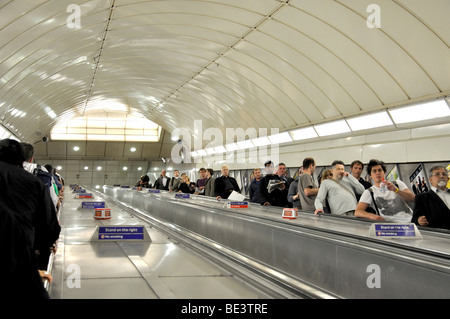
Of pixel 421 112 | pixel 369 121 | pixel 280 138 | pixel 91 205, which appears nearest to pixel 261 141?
pixel 280 138

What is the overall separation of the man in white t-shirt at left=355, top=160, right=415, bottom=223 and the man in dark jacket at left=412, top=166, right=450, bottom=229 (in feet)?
2.06

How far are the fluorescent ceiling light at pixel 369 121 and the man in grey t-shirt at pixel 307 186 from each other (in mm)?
7020

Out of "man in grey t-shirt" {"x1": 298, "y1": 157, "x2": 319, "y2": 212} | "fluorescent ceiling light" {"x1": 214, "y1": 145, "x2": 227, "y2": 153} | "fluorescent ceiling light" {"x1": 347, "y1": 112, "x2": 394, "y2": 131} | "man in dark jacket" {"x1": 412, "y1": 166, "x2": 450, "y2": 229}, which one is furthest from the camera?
"fluorescent ceiling light" {"x1": 214, "y1": 145, "x2": 227, "y2": 153}

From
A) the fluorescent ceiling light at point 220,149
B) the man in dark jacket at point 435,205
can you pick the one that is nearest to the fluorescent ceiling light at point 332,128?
the man in dark jacket at point 435,205

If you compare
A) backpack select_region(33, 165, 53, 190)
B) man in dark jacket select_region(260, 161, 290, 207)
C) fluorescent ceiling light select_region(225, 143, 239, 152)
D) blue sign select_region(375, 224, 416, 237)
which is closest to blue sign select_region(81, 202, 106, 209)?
backpack select_region(33, 165, 53, 190)

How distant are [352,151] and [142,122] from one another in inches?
1231

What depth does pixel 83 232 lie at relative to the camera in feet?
18.4

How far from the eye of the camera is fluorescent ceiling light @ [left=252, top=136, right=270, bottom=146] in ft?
73.4

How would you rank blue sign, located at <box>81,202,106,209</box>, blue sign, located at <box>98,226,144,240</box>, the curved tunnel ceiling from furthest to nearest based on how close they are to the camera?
the curved tunnel ceiling → blue sign, located at <box>81,202,106,209</box> → blue sign, located at <box>98,226,144,240</box>

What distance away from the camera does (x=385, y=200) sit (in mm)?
5922

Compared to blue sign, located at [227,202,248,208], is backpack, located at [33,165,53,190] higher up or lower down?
higher up

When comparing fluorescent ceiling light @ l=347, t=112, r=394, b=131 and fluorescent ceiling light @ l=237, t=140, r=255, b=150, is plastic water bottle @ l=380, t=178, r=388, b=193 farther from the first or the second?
fluorescent ceiling light @ l=237, t=140, r=255, b=150

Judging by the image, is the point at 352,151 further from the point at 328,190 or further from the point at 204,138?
the point at 204,138

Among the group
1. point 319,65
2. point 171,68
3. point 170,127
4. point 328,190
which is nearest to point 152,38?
point 171,68
